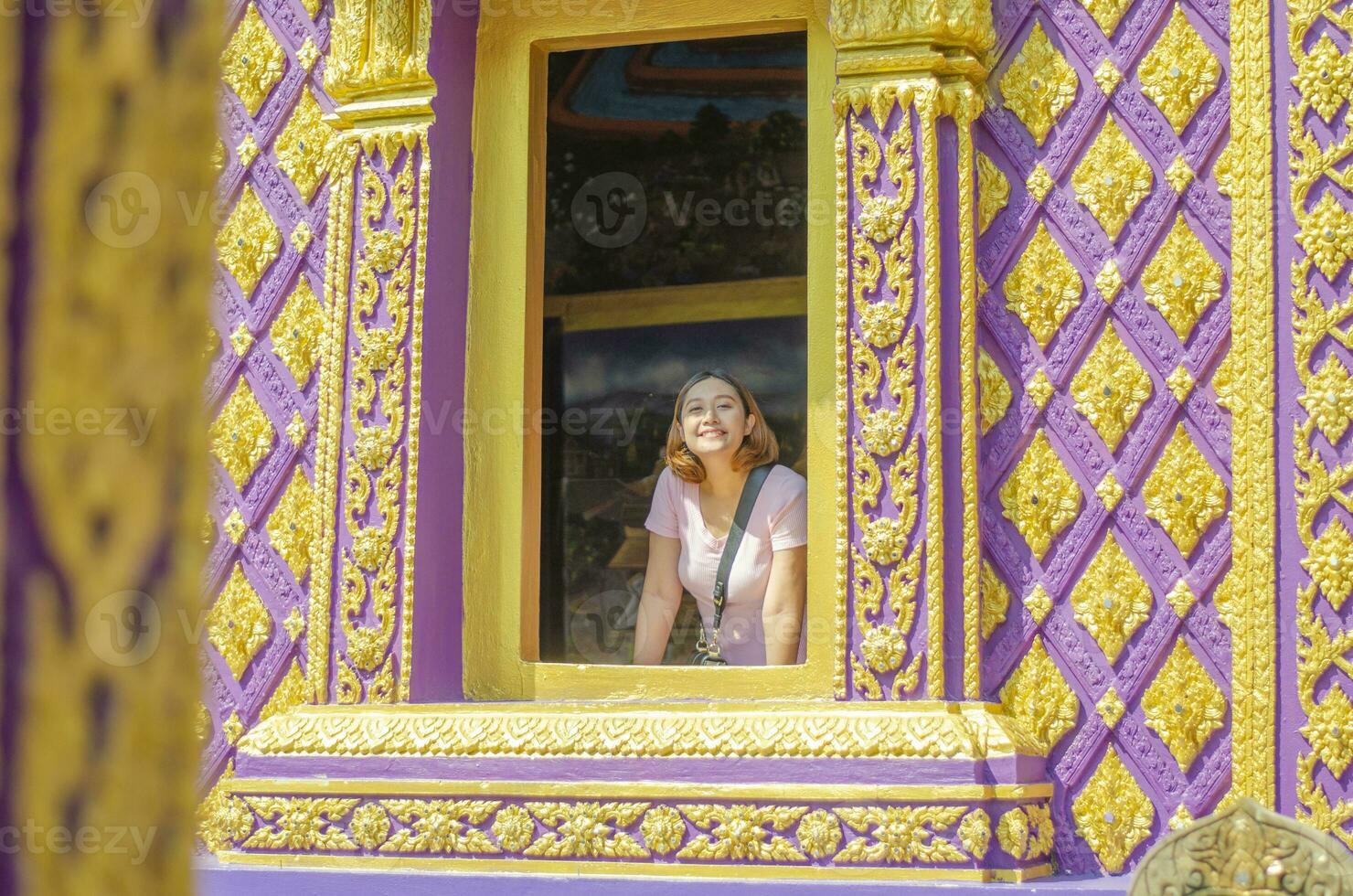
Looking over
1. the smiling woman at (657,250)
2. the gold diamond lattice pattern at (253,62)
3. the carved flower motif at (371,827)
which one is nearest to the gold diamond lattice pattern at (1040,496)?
the carved flower motif at (371,827)

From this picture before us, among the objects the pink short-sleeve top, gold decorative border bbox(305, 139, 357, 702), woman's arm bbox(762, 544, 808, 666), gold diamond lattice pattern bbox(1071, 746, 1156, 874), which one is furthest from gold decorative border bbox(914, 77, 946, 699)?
gold decorative border bbox(305, 139, 357, 702)

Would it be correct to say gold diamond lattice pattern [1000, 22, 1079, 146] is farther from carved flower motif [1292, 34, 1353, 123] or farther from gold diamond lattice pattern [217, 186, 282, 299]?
gold diamond lattice pattern [217, 186, 282, 299]

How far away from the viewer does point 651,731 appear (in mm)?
4570

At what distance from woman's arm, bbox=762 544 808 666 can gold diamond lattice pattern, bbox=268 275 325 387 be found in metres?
1.65

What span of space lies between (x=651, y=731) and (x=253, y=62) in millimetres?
2738

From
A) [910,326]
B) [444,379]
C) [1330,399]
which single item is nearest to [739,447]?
[444,379]

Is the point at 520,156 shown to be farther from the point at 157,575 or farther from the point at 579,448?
the point at 157,575

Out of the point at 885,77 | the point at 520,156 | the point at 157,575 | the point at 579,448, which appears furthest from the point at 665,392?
the point at 157,575

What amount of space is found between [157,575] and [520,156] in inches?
172

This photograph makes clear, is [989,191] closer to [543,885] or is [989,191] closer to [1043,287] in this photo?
[1043,287]

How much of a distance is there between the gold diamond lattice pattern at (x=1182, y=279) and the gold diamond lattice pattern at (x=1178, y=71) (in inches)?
12.1

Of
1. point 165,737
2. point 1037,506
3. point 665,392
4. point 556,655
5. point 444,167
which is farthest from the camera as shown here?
point 665,392

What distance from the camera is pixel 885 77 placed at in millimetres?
4707

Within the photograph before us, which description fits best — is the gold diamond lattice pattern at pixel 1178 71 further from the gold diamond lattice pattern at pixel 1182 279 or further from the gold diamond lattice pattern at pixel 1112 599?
the gold diamond lattice pattern at pixel 1112 599
